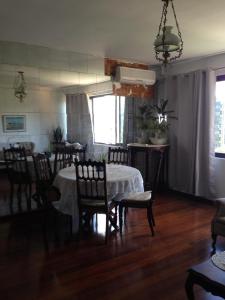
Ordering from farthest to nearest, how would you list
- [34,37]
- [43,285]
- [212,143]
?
[212,143] < [34,37] < [43,285]

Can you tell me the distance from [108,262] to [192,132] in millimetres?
3039

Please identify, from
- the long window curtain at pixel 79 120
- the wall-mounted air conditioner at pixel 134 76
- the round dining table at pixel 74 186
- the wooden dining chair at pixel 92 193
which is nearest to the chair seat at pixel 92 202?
the wooden dining chair at pixel 92 193

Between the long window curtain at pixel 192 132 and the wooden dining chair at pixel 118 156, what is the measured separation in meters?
1.24

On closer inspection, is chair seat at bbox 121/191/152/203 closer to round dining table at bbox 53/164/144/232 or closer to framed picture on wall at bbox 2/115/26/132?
round dining table at bbox 53/164/144/232

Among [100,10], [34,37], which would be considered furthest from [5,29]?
[100,10]

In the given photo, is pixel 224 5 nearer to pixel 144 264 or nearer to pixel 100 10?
pixel 100 10

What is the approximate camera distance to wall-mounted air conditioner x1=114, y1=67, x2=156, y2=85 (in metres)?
5.07

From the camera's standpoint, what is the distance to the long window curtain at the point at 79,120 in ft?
15.7

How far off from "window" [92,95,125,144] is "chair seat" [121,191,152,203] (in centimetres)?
197

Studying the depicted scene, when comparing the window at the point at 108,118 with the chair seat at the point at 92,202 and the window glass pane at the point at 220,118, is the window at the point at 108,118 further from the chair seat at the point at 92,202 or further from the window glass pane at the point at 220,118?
the chair seat at the point at 92,202

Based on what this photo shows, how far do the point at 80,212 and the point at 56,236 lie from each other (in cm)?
50

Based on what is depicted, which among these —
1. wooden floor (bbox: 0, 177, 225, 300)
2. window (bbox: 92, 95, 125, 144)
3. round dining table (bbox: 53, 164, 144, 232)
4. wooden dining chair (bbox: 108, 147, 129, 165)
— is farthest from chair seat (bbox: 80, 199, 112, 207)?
window (bbox: 92, 95, 125, 144)

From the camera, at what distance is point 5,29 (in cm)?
342

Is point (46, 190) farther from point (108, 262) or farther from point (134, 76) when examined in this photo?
point (134, 76)
